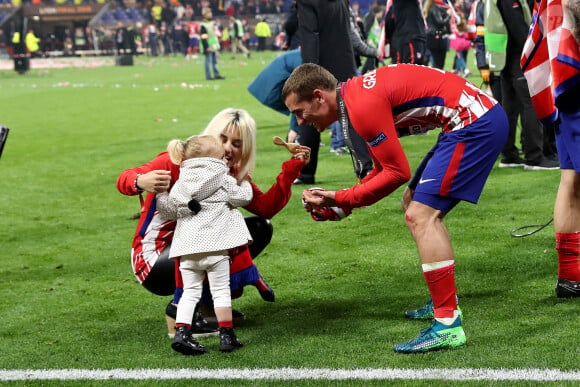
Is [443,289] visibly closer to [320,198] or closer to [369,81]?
[320,198]

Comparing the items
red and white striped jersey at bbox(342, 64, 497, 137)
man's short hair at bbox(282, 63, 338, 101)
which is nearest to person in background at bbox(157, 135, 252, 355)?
man's short hair at bbox(282, 63, 338, 101)

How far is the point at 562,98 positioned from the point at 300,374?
2.17 meters

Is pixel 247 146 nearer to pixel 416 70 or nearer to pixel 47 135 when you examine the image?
pixel 416 70

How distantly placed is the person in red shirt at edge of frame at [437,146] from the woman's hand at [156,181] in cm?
79

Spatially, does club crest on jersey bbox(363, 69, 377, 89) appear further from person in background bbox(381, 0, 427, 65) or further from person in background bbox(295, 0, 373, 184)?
person in background bbox(381, 0, 427, 65)

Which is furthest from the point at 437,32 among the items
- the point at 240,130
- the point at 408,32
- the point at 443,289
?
the point at 443,289

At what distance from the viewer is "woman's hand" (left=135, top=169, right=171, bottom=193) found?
5172mm

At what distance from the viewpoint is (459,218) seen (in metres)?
8.25

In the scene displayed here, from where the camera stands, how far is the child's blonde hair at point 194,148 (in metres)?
5.24

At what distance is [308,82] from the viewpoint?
16.2 feet

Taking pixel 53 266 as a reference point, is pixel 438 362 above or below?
above

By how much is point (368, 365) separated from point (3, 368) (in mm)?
1873

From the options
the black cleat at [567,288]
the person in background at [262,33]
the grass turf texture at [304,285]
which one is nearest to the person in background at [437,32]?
the grass turf texture at [304,285]

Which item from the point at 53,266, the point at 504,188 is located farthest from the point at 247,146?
the point at 504,188
